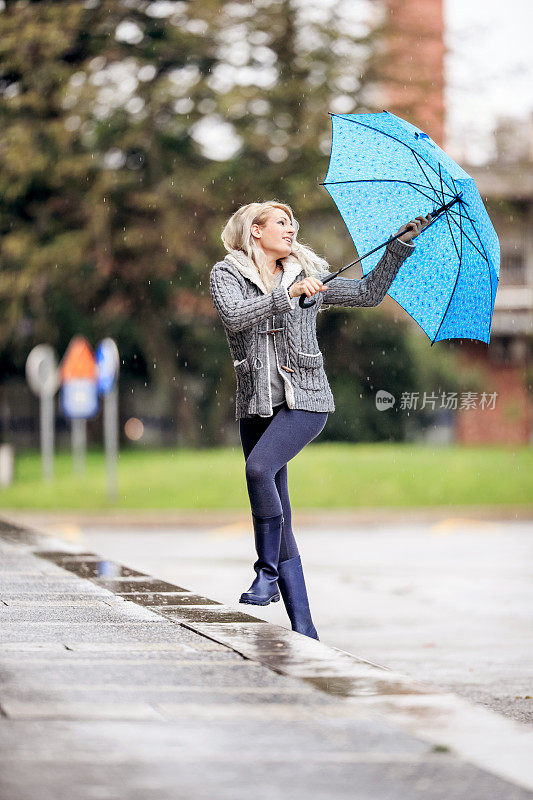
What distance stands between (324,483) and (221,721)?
17961 millimetres

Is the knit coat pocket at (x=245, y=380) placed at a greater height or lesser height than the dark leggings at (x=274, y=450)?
greater

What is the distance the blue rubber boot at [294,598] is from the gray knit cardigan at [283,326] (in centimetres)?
68

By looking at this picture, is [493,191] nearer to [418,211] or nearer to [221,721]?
[418,211]

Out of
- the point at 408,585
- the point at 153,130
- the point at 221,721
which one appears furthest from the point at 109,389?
the point at 221,721

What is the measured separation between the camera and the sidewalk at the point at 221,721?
3420 mm

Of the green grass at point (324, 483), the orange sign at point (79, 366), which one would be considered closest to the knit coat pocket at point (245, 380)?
the green grass at point (324, 483)

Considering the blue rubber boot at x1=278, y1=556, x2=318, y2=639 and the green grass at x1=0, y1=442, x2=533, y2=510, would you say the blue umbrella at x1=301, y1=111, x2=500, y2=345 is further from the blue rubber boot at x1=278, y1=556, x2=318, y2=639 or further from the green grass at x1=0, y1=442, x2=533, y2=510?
the green grass at x1=0, y1=442, x2=533, y2=510

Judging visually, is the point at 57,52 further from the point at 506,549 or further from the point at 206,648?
the point at 206,648

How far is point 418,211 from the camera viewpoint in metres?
6.44

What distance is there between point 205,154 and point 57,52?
23.0 ft

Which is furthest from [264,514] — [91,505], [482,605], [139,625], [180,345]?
[180,345]

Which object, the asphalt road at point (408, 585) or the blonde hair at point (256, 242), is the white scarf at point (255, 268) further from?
the asphalt road at point (408, 585)

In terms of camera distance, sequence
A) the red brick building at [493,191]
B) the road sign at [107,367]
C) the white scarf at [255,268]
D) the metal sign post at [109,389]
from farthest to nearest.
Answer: the red brick building at [493,191], the road sign at [107,367], the metal sign post at [109,389], the white scarf at [255,268]

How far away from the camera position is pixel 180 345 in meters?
38.8
